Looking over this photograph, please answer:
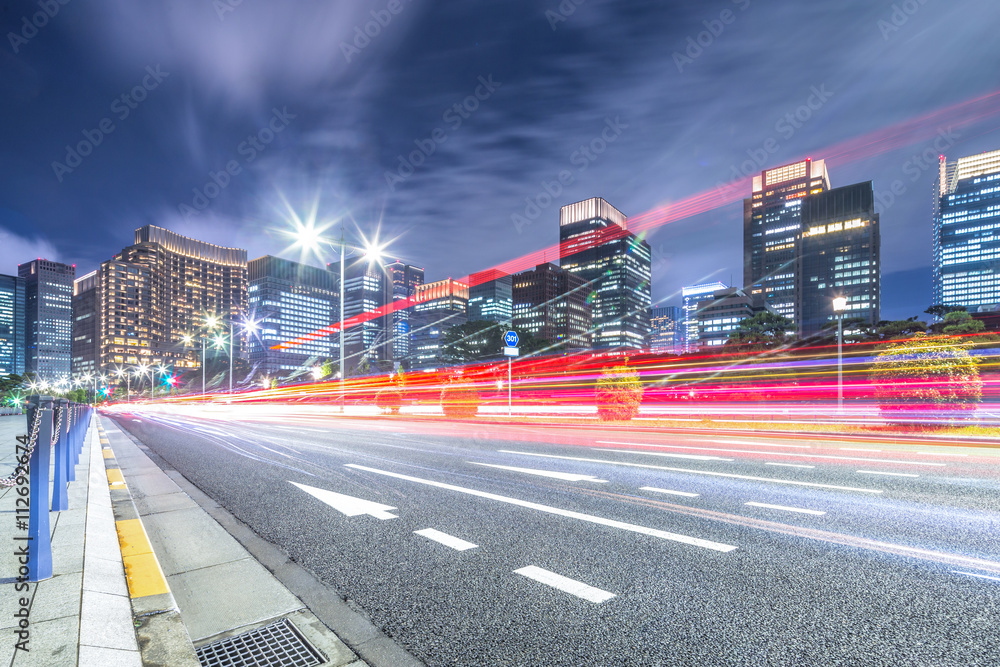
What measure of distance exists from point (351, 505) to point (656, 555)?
13.9 feet

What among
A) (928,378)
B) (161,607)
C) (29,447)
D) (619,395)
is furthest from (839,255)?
(29,447)

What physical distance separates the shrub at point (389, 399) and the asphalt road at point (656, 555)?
82.1ft

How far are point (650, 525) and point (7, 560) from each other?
19.9 feet

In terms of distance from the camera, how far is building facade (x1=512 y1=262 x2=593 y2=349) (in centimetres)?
17762

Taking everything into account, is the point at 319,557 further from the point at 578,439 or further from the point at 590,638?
the point at 578,439

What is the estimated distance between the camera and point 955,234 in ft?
637

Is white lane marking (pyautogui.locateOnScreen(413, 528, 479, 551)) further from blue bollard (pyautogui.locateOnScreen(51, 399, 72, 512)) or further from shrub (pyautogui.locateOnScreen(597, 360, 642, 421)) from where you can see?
shrub (pyautogui.locateOnScreen(597, 360, 642, 421))

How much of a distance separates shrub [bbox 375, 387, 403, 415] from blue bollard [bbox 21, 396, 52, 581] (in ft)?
99.8

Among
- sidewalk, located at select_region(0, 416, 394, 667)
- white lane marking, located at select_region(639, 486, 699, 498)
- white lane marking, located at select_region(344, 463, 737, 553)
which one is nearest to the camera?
sidewalk, located at select_region(0, 416, 394, 667)

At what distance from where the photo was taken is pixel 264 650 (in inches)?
117

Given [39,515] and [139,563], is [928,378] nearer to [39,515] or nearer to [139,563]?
[139,563]

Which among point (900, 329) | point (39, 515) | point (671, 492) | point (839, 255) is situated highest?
point (839, 255)

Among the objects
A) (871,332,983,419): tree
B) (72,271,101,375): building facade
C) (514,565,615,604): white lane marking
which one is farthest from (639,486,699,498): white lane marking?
(72,271,101,375): building facade

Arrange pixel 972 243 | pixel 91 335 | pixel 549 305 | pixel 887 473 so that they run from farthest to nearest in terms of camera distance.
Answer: pixel 91 335, pixel 972 243, pixel 549 305, pixel 887 473
